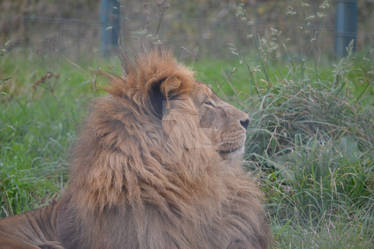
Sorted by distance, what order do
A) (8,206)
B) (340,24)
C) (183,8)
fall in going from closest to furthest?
(8,206) < (340,24) < (183,8)

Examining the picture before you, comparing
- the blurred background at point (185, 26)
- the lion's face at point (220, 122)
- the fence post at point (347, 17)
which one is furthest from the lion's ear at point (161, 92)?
the fence post at point (347, 17)

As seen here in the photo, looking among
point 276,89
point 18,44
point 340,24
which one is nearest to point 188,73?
point 276,89

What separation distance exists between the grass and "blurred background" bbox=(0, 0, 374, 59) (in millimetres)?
355

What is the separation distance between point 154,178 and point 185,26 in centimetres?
702

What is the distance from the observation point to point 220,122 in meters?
2.90

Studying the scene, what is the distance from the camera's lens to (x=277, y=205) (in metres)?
3.43

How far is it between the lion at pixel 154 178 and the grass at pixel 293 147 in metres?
0.51

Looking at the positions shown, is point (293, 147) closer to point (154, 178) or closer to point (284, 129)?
point (284, 129)

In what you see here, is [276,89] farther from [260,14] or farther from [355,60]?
[260,14]

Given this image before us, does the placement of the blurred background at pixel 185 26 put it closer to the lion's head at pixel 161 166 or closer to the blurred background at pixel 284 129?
the blurred background at pixel 284 129

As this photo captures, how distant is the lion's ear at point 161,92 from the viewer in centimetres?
266

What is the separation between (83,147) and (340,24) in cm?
394

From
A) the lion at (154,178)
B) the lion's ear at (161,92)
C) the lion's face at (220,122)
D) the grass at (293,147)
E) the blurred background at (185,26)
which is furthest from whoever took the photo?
the blurred background at (185,26)

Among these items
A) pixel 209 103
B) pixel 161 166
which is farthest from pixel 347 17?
pixel 161 166
